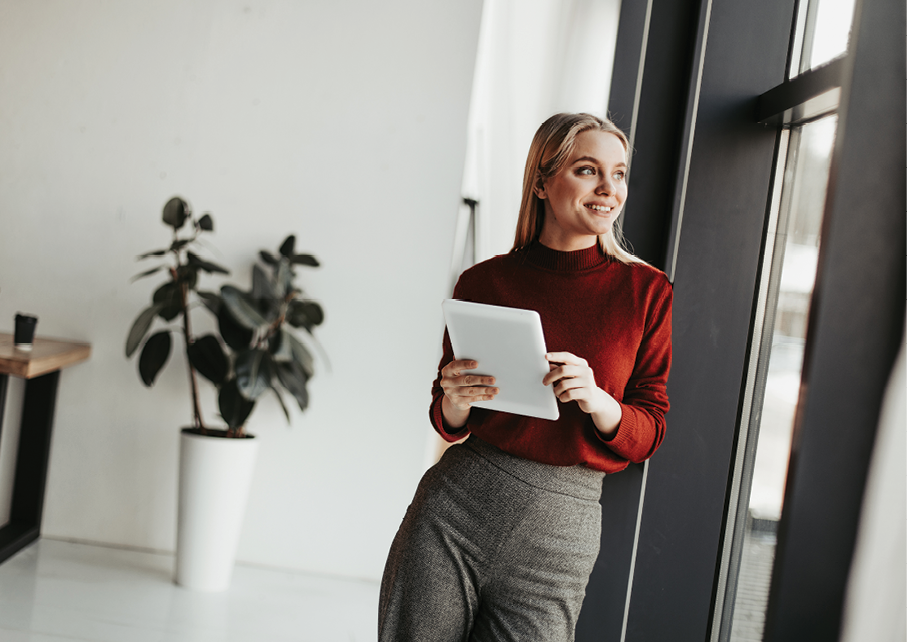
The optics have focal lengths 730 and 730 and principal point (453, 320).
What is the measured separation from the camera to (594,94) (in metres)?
1.95

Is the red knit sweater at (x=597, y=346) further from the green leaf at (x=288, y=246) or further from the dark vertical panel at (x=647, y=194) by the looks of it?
the green leaf at (x=288, y=246)

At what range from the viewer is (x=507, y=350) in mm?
1191

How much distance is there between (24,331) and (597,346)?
8.07 feet

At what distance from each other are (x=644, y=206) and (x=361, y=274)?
1729 millimetres

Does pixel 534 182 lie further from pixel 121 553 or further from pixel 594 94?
pixel 121 553

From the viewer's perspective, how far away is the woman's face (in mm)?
1328

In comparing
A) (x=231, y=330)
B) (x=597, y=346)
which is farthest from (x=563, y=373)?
(x=231, y=330)

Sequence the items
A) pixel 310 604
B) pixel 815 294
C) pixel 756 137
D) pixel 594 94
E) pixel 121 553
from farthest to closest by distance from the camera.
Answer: pixel 121 553 → pixel 310 604 → pixel 594 94 → pixel 756 137 → pixel 815 294

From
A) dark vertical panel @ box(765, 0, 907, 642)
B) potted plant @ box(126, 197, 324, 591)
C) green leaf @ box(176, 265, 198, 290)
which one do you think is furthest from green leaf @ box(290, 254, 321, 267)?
dark vertical panel @ box(765, 0, 907, 642)

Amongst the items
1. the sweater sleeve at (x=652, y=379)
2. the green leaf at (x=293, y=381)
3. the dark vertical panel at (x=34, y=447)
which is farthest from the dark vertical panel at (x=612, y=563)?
the dark vertical panel at (x=34, y=447)

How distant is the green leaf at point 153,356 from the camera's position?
2.85 m

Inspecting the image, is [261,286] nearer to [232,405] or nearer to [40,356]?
[232,405]

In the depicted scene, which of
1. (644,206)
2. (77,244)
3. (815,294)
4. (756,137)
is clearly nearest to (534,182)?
(644,206)

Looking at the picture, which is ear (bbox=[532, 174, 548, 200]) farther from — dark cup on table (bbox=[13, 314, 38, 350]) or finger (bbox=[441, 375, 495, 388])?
dark cup on table (bbox=[13, 314, 38, 350])
